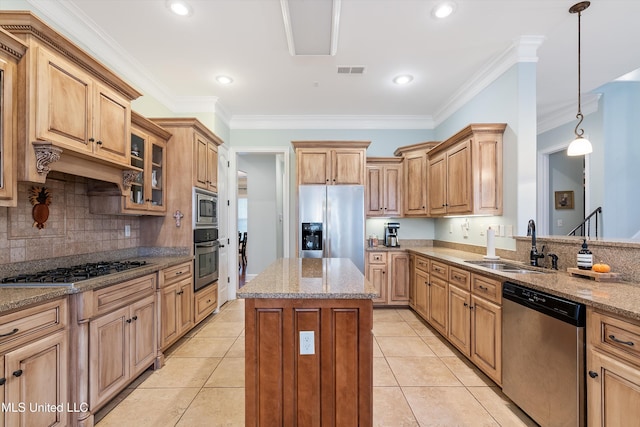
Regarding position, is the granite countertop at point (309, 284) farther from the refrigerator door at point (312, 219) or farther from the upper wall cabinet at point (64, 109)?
the refrigerator door at point (312, 219)

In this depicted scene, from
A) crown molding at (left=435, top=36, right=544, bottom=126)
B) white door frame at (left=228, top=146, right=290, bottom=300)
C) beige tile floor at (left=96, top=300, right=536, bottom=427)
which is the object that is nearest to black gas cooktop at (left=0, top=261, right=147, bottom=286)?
beige tile floor at (left=96, top=300, right=536, bottom=427)

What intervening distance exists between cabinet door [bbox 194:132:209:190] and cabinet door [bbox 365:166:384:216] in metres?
2.40

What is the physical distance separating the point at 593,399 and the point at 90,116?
3.50 meters

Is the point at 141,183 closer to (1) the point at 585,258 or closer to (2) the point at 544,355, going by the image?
(2) the point at 544,355

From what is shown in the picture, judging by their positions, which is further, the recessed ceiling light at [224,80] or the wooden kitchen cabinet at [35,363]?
the recessed ceiling light at [224,80]

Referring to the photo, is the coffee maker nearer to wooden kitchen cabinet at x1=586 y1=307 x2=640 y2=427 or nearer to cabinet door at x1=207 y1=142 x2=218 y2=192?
cabinet door at x1=207 y1=142 x2=218 y2=192

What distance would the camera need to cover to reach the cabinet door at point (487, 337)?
2234 mm

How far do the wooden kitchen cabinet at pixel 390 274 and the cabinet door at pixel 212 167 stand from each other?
242 cm

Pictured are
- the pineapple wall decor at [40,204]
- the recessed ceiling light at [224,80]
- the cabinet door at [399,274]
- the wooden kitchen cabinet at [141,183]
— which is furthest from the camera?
the cabinet door at [399,274]

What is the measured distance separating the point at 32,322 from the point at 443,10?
136 inches

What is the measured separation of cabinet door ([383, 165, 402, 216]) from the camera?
4680 mm

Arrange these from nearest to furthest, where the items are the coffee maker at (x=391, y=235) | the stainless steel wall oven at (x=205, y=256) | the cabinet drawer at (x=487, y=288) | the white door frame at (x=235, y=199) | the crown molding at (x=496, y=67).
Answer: the cabinet drawer at (x=487, y=288) < the crown molding at (x=496, y=67) < the stainless steel wall oven at (x=205, y=256) < the coffee maker at (x=391, y=235) < the white door frame at (x=235, y=199)

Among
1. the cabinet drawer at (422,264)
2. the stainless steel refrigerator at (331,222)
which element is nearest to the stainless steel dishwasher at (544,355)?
the cabinet drawer at (422,264)

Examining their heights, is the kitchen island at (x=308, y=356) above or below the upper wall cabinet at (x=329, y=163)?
below
